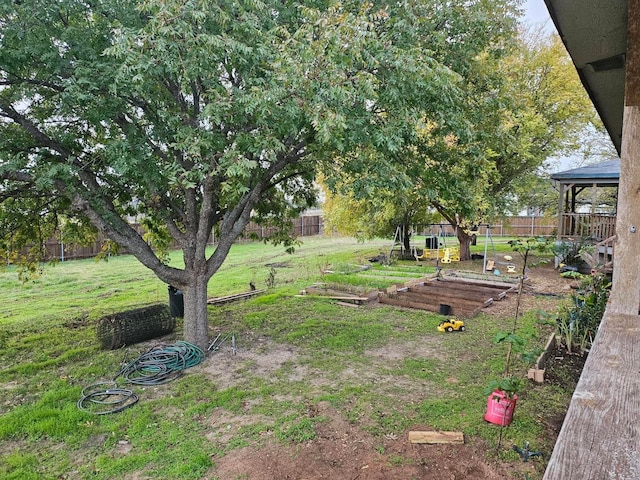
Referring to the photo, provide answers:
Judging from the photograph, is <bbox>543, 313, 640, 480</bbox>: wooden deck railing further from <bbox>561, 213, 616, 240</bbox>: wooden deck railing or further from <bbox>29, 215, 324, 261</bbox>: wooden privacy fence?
<bbox>561, 213, 616, 240</bbox>: wooden deck railing

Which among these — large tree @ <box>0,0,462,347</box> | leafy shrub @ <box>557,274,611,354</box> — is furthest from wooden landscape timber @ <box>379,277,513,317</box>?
large tree @ <box>0,0,462,347</box>

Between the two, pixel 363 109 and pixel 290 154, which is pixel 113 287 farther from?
pixel 363 109

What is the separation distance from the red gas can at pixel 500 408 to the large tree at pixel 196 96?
2644mm

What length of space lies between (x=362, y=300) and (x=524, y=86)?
9225 mm

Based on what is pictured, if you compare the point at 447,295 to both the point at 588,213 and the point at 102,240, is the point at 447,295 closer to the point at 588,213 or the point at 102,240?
the point at 588,213

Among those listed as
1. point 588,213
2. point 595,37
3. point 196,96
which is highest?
point 196,96

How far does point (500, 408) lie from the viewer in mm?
3531

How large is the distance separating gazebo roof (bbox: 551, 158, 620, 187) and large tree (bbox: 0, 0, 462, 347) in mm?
8827

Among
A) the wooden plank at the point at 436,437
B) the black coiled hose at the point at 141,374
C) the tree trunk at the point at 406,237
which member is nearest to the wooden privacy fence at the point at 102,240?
the black coiled hose at the point at 141,374

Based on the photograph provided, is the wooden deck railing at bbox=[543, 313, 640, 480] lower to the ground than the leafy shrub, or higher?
higher

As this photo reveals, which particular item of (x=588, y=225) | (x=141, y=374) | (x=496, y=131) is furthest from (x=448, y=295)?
(x=588, y=225)

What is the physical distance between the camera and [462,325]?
262 inches

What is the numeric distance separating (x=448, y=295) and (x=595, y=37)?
7.37 metres

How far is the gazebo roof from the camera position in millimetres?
11781
